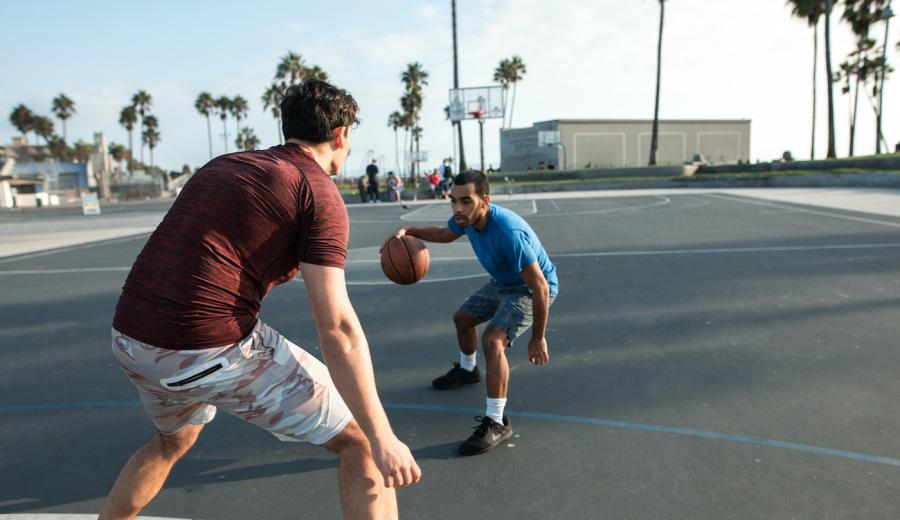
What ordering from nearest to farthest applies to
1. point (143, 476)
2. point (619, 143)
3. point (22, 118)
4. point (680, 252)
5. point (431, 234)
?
point (143, 476)
point (431, 234)
point (680, 252)
point (619, 143)
point (22, 118)

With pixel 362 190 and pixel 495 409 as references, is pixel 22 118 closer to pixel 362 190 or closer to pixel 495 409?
pixel 362 190

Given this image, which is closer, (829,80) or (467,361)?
(467,361)

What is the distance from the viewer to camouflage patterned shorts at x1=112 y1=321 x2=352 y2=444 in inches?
82.5

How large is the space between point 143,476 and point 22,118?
10456 centimetres

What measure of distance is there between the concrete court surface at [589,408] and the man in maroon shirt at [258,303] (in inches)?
43.1

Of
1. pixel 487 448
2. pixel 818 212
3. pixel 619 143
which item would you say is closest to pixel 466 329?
pixel 487 448

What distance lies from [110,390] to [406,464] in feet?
13.0

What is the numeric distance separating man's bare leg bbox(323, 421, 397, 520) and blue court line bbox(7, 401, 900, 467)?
2.19 metres

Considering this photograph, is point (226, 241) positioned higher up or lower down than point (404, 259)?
higher up

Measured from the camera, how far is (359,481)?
2096mm

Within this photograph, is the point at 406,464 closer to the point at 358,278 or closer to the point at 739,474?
the point at 739,474

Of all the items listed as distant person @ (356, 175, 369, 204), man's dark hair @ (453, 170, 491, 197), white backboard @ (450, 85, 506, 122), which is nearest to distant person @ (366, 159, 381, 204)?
distant person @ (356, 175, 369, 204)

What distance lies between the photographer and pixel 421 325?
670cm

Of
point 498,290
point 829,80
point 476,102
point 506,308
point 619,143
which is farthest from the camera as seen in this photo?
point 619,143
